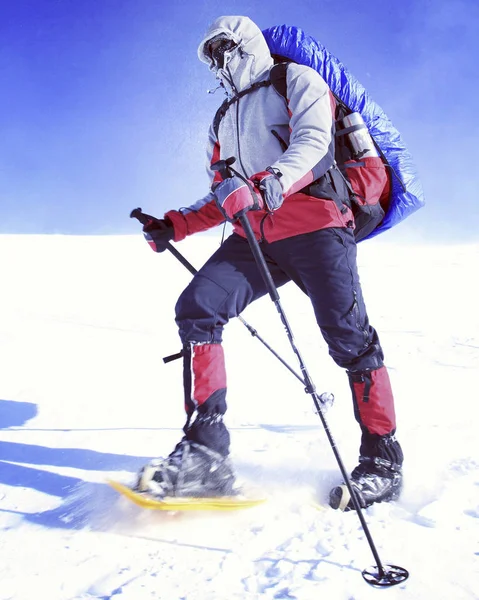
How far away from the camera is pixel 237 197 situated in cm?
203

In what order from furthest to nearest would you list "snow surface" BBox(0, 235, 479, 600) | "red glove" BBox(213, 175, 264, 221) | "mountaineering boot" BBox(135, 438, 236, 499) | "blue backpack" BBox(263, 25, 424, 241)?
"blue backpack" BBox(263, 25, 424, 241) → "mountaineering boot" BBox(135, 438, 236, 499) → "red glove" BBox(213, 175, 264, 221) → "snow surface" BBox(0, 235, 479, 600)

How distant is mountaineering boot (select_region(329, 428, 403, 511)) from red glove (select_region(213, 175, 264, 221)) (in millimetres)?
1409

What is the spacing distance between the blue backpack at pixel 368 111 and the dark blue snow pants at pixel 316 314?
42 centimetres

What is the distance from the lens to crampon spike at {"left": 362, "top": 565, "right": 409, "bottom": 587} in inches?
60.7

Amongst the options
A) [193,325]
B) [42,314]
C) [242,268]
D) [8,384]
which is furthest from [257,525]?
[42,314]

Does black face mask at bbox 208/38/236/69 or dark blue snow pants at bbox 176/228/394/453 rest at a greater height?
black face mask at bbox 208/38/236/69

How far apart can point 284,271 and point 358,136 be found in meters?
0.86

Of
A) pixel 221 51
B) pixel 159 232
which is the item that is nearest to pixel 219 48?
pixel 221 51

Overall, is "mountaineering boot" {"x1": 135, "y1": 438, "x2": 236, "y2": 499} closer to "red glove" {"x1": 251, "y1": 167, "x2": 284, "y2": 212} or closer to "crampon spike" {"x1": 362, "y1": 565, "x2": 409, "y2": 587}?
"crampon spike" {"x1": 362, "y1": 565, "x2": 409, "y2": 587}

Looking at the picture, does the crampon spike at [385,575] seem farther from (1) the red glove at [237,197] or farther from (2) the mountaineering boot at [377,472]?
(1) the red glove at [237,197]

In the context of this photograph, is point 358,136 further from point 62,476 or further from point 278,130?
point 62,476

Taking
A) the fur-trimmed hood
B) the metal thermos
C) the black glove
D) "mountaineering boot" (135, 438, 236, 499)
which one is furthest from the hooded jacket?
"mountaineering boot" (135, 438, 236, 499)

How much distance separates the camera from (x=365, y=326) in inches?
99.1

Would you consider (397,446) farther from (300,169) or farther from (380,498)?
(300,169)
